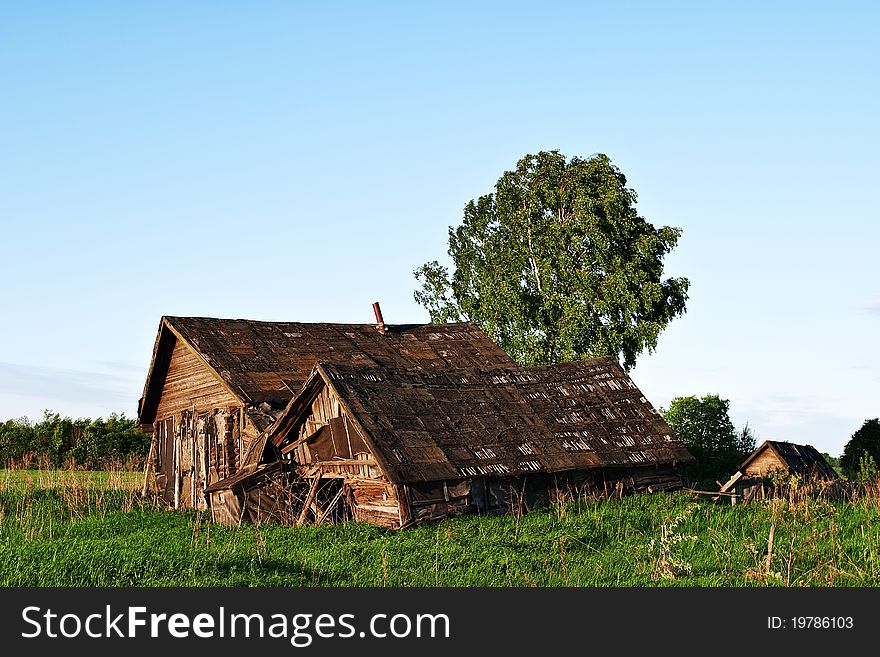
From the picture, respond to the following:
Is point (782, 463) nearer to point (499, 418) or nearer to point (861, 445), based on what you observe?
point (861, 445)

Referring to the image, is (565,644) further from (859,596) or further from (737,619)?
(859,596)

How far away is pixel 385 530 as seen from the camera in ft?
58.7

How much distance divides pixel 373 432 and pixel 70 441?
2850cm

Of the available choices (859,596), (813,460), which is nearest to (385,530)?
(859,596)

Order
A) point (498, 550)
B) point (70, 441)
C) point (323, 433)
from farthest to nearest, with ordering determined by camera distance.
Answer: point (70, 441), point (323, 433), point (498, 550)

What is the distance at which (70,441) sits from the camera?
42.9m

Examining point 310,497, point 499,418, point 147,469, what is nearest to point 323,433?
point 310,497

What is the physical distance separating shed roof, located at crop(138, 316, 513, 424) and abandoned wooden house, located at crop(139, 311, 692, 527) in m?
0.06

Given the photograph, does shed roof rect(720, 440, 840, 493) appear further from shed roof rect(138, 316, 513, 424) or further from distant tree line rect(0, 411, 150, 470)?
distant tree line rect(0, 411, 150, 470)

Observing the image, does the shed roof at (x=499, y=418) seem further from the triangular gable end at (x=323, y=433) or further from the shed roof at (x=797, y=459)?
the shed roof at (x=797, y=459)

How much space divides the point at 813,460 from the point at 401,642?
2483cm

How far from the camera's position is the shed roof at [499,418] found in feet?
63.0

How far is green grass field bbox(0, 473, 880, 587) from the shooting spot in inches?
487

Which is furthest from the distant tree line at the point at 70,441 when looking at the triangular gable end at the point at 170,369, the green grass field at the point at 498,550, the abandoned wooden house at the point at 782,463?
the abandoned wooden house at the point at 782,463
